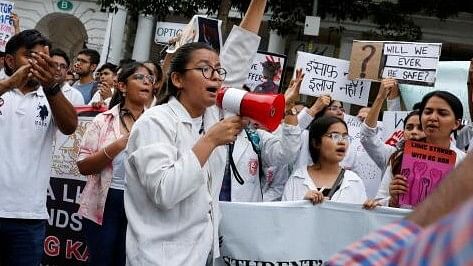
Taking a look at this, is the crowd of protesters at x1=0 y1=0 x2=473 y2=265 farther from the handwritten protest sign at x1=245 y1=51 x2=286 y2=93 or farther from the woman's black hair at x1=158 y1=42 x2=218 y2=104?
the handwritten protest sign at x1=245 y1=51 x2=286 y2=93

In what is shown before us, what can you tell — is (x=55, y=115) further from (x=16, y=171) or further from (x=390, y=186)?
(x=390, y=186)

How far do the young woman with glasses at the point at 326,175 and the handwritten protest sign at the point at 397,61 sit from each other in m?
2.20

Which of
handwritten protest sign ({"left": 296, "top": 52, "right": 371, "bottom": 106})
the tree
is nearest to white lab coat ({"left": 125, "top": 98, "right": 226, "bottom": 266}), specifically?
handwritten protest sign ({"left": 296, "top": 52, "right": 371, "bottom": 106})

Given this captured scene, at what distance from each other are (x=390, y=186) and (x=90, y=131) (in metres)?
1.61

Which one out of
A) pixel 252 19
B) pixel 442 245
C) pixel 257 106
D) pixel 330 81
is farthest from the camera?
pixel 330 81

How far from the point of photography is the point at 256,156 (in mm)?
4281

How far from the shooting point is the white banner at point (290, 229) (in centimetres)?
359

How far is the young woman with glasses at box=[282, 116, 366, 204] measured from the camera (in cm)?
384

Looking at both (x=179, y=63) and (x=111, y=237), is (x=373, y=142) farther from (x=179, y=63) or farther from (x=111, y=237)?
(x=179, y=63)

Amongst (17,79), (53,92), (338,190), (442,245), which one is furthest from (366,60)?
(442,245)

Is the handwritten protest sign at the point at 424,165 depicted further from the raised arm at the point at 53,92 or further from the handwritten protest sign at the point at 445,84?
the handwritten protest sign at the point at 445,84

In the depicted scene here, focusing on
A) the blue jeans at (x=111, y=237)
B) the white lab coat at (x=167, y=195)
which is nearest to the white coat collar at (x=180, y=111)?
the white lab coat at (x=167, y=195)

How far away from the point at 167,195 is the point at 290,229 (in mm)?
1432

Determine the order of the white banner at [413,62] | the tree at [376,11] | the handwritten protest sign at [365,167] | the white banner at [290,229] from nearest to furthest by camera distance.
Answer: the white banner at [290,229], the handwritten protest sign at [365,167], the white banner at [413,62], the tree at [376,11]
